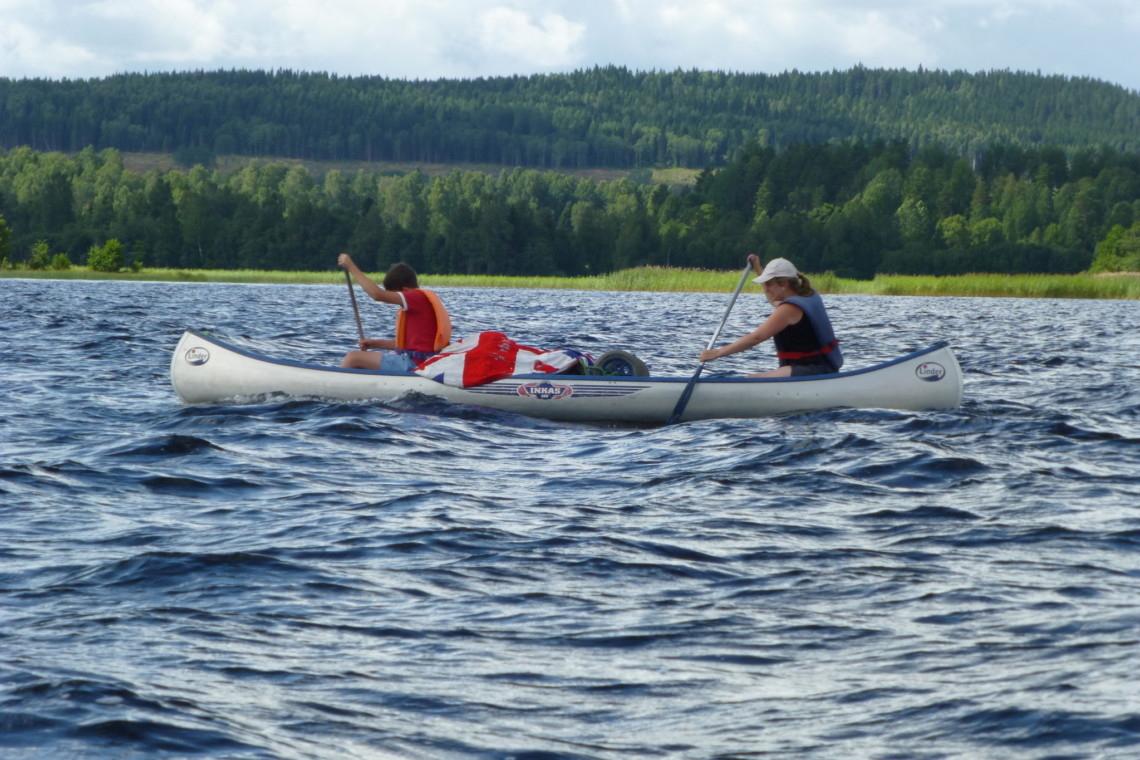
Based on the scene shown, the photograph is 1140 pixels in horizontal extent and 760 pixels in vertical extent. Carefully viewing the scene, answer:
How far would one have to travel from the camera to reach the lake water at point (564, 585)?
4598 mm

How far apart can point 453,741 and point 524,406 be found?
8.31 metres

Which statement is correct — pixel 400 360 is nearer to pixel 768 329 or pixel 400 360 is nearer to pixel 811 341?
pixel 768 329

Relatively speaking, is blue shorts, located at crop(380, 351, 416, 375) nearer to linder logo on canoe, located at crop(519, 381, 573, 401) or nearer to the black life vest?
linder logo on canoe, located at crop(519, 381, 573, 401)

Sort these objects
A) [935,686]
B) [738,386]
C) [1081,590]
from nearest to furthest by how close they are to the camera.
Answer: [935,686], [1081,590], [738,386]

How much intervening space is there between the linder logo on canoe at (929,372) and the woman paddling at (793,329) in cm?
72

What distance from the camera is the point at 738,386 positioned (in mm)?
12391

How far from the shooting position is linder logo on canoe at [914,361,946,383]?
495 inches

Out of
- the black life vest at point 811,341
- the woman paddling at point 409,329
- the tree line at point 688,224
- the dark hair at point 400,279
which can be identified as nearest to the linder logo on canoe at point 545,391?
the woman paddling at point 409,329

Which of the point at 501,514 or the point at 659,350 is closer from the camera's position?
the point at 501,514

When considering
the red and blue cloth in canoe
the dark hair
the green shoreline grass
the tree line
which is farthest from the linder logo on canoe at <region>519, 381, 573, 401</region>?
the tree line

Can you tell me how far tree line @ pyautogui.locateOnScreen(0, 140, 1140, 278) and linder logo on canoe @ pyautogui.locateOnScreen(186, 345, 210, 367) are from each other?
99.5m

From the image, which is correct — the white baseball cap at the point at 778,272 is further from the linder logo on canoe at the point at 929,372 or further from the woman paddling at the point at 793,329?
the linder logo on canoe at the point at 929,372

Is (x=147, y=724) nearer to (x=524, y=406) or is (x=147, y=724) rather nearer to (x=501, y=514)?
(x=501, y=514)

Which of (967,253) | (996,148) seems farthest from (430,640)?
(996,148)
